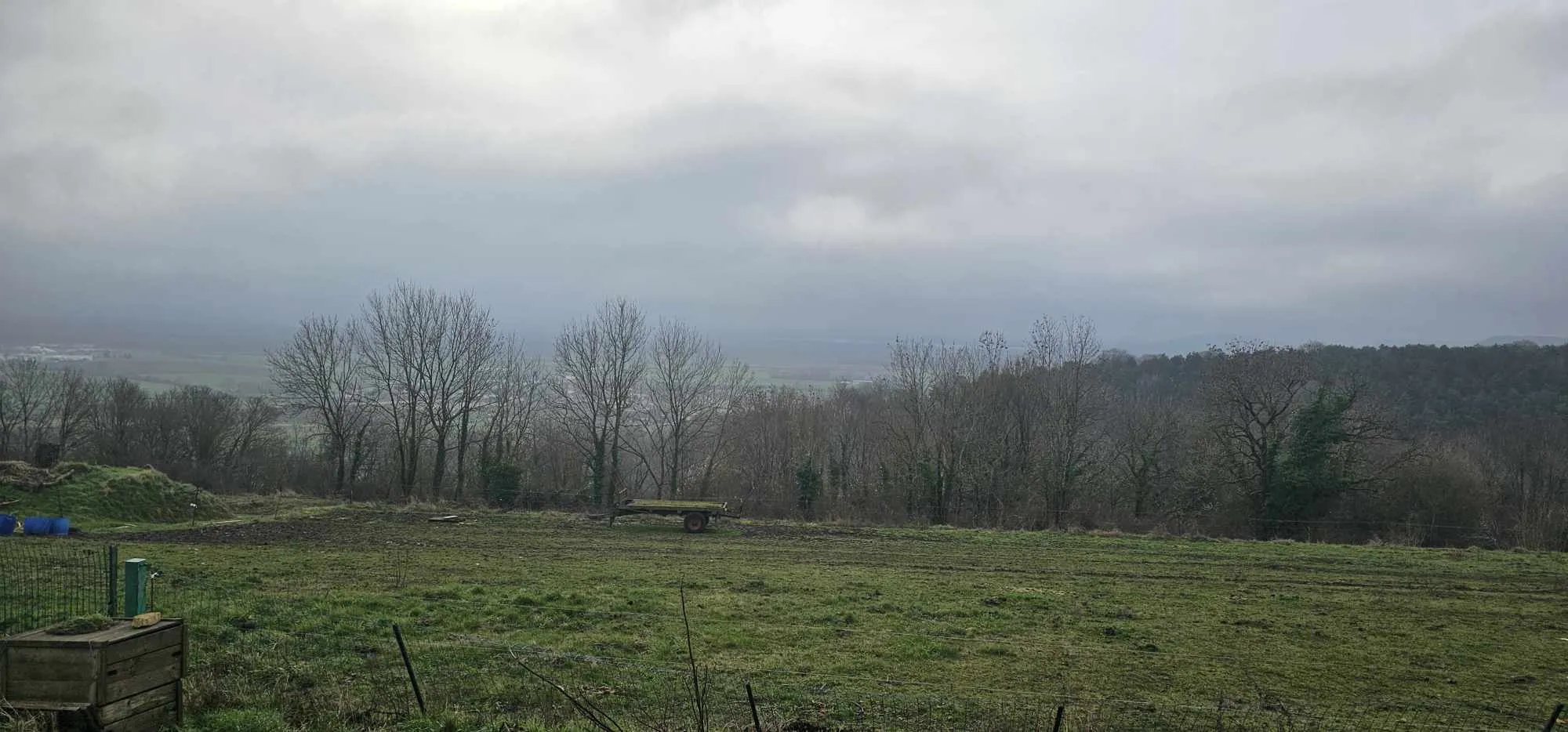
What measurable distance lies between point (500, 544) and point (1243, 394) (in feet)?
105

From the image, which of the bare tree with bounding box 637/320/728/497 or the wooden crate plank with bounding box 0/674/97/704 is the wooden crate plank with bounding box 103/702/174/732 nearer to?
the wooden crate plank with bounding box 0/674/97/704

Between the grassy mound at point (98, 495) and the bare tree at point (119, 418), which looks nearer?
the grassy mound at point (98, 495)

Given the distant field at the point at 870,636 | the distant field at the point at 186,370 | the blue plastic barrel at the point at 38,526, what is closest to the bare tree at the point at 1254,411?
the distant field at the point at 870,636

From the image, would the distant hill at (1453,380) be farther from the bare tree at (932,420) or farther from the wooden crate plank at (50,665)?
the wooden crate plank at (50,665)

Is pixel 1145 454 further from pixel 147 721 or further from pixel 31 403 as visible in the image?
pixel 31 403

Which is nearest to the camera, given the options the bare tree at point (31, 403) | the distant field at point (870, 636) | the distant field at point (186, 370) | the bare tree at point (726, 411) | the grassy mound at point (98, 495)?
the distant field at point (870, 636)

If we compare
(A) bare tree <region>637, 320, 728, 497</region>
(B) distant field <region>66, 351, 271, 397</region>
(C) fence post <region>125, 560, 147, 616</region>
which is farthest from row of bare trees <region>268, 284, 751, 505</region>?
(C) fence post <region>125, 560, 147, 616</region>

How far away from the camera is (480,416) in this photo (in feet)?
151

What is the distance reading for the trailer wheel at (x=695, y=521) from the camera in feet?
89.2

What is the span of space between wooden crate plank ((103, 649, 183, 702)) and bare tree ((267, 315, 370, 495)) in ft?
134

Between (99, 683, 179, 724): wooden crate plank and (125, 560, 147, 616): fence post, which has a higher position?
(125, 560, 147, 616): fence post

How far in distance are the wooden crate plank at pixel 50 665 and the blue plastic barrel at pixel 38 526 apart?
1947 cm

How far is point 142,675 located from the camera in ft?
22.2

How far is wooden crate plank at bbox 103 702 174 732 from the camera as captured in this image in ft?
21.2
